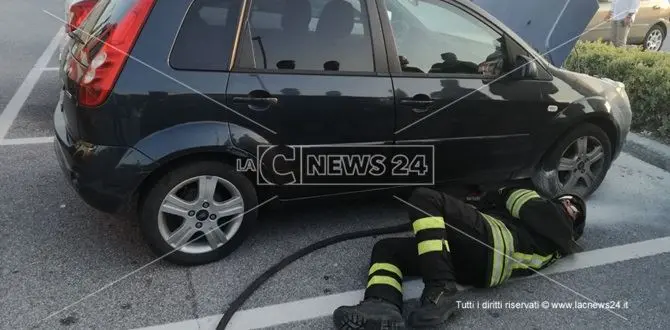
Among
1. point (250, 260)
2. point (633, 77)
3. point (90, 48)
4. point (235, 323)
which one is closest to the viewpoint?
point (235, 323)

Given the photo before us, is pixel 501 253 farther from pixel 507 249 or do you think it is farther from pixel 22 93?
pixel 22 93

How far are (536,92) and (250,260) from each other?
214cm

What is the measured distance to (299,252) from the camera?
3590 millimetres

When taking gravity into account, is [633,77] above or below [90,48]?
below

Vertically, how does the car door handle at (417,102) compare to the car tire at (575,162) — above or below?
above

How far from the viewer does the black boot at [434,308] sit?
2914 mm

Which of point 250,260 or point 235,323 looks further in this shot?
point 250,260

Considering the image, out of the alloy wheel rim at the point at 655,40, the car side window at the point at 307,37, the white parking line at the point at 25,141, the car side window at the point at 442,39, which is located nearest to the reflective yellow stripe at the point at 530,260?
the car side window at the point at 442,39

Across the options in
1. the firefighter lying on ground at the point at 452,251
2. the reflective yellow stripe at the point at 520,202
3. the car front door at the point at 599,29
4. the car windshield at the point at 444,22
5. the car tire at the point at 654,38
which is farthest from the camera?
the car tire at the point at 654,38

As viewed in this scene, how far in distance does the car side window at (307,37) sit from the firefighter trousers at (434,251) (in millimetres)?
900

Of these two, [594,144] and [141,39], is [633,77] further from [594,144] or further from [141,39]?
[141,39]

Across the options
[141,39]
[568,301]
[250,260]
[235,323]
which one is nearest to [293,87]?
[141,39]

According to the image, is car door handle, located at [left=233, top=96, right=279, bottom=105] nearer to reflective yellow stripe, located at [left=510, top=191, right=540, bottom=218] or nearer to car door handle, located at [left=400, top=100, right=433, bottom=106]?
car door handle, located at [left=400, top=100, right=433, bottom=106]

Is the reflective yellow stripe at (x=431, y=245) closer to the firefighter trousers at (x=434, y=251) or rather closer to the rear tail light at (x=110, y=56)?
the firefighter trousers at (x=434, y=251)
